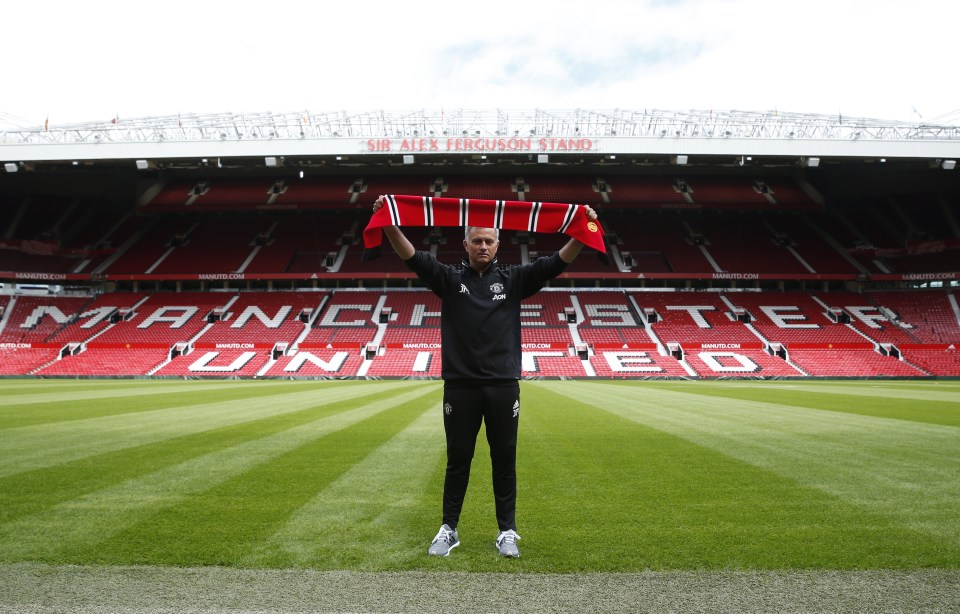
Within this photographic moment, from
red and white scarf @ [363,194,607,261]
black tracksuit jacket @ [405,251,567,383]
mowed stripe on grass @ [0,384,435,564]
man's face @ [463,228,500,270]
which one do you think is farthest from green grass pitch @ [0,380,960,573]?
red and white scarf @ [363,194,607,261]

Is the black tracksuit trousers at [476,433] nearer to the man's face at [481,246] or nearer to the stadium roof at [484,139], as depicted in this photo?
the man's face at [481,246]

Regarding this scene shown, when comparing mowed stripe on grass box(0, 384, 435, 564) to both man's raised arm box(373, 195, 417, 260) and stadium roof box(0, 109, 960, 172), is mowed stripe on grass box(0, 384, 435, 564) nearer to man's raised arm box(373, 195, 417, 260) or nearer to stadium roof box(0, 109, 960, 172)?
man's raised arm box(373, 195, 417, 260)

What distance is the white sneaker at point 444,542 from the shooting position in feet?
12.2

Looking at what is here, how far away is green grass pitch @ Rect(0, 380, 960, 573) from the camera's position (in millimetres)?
3678

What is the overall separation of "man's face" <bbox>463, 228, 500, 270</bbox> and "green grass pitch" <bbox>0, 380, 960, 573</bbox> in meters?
1.92

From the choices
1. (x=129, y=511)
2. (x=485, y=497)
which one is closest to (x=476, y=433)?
(x=485, y=497)

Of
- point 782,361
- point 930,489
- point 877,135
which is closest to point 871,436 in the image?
point 930,489

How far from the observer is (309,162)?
38938mm

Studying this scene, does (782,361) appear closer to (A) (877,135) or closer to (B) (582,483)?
(A) (877,135)

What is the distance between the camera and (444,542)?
12.3 ft

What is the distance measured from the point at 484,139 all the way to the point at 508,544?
32705mm

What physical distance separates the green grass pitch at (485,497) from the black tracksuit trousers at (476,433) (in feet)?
0.97

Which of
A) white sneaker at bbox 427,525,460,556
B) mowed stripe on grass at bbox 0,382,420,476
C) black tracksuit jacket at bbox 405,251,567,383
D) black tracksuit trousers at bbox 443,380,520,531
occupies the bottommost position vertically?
white sneaker at bbox 427,525,460,556

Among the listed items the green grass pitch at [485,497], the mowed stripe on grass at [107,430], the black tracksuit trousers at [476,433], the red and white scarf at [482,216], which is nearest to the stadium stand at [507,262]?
the mowed stripe on grass at [107,430]
